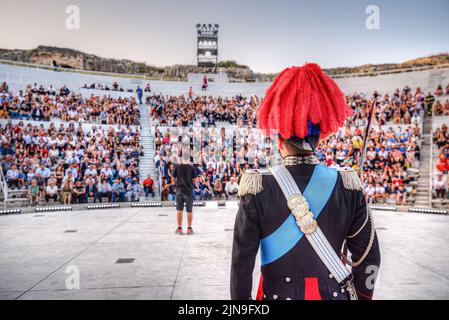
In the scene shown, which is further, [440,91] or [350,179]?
[440,91]

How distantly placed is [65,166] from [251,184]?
13.5 m

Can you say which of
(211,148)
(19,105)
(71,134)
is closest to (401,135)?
(211,148)

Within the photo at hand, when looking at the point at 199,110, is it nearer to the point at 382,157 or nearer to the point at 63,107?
the point at 63,107

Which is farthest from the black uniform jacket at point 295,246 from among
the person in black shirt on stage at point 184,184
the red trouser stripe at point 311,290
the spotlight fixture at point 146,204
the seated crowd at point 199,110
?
the seated crowd at point 199,110

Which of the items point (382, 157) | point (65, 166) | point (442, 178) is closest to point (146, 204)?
point (65, 166)

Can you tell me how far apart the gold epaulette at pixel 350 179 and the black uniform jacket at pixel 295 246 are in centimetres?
2

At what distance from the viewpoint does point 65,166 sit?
13570mm

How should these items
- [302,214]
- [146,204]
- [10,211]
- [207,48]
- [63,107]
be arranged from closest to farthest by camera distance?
1. [302,214]
2. [10,211]
3. [146,204]
4. [63,107]
5. [207,48]

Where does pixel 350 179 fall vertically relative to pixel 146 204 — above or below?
above

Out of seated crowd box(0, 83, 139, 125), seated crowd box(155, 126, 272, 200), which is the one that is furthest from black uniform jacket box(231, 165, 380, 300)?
seated crowd box(0, 83, 139, 125)

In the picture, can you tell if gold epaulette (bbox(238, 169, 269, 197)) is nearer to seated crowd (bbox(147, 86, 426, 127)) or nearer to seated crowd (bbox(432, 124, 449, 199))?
seated crowd (bbox(432, 124, 449, 199))

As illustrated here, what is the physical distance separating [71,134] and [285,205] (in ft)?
52.7

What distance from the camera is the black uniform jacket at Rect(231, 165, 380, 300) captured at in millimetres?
1544

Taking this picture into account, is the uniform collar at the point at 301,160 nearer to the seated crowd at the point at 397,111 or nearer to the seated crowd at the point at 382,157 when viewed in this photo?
the seated crowd at the point at 382,157
